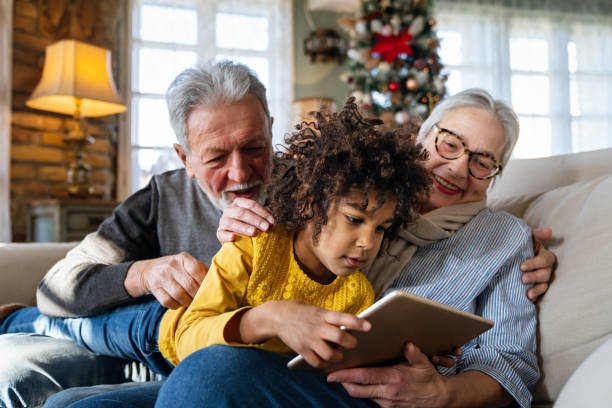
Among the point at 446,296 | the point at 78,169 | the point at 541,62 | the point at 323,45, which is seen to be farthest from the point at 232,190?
the point at 541,62

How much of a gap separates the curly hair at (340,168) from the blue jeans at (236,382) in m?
0.26

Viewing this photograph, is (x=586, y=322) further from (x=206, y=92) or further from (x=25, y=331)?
(x=25, y=331)

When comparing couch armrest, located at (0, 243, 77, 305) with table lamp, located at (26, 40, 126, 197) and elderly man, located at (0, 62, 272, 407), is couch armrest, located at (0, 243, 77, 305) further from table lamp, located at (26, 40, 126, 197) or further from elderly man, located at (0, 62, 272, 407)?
table lamp, located at (26, 40, 126, 197)

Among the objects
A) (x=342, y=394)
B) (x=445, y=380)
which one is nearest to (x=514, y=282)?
(x=445, y=380)

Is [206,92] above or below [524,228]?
above

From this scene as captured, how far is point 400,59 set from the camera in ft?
13.9

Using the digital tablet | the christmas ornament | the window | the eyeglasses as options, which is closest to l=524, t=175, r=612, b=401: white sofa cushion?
the eyeglasses

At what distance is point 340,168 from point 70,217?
9.20ft

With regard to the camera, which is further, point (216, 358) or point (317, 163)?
point (317, 163)

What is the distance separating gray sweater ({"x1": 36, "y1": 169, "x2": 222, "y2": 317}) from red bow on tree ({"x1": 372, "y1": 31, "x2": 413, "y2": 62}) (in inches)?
114

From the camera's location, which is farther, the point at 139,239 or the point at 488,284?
the point at 139,239

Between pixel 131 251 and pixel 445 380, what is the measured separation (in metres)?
0.98

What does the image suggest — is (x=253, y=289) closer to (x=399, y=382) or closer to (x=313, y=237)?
(x=313, y=237)

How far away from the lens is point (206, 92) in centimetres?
149
